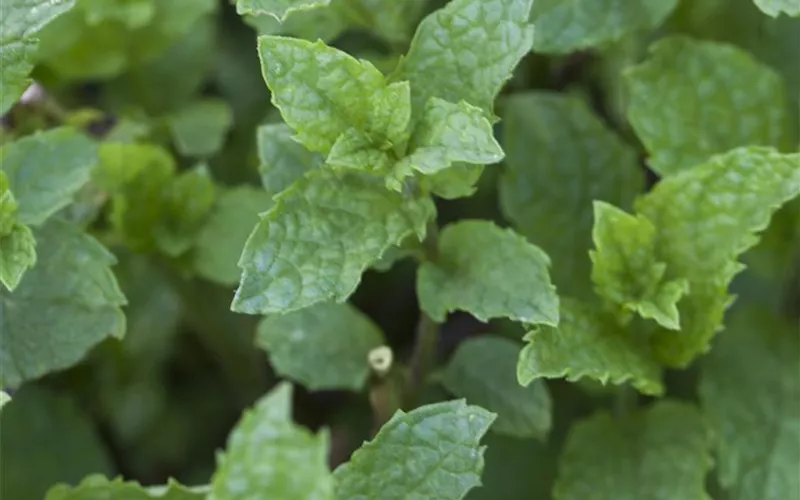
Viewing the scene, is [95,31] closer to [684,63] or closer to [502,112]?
[502,112]

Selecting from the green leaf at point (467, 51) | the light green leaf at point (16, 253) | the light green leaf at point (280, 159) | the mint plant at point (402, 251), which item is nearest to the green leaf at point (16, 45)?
the mint plant at point (402, 251)

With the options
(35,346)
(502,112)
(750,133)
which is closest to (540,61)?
(502,112)

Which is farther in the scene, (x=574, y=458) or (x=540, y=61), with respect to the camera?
(x=540, y=61)

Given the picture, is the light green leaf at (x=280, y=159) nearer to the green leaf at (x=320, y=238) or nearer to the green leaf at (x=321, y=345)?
the green leaf at (x=320, y=238)

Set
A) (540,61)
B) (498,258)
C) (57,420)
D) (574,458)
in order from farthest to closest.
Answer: (540,61) → (57,420) → (574,458) → (498,258)

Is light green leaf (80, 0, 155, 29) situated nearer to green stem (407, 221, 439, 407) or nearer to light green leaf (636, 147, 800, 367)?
green stem (407, 221, 439, 407)

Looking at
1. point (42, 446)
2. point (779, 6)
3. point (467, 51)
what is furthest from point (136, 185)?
point (779, 6)
